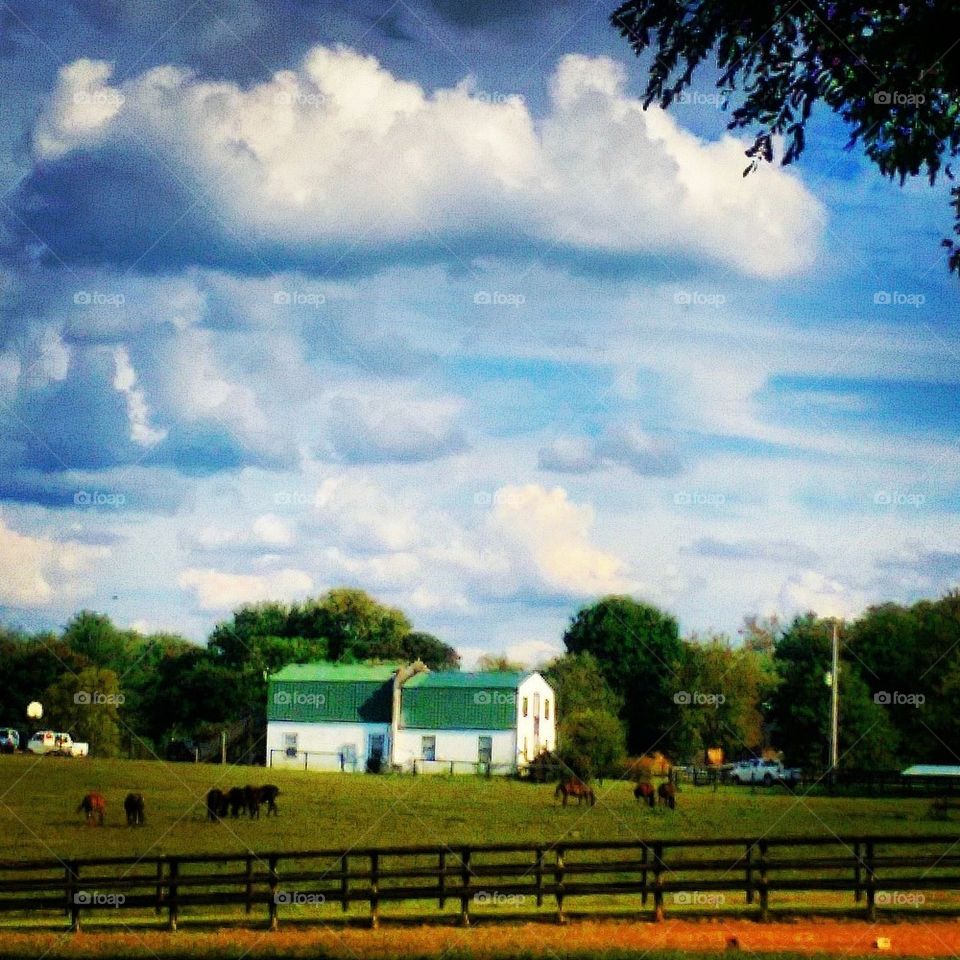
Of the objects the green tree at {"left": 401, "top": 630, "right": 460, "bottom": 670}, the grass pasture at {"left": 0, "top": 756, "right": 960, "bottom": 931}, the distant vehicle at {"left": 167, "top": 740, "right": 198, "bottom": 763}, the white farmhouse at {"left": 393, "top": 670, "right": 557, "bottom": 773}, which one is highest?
the green tree at {"left": 401, "top": 630, "right": 460, "bottom": 670}

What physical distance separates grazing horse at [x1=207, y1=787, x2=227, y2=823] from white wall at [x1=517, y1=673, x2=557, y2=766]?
26.1ft

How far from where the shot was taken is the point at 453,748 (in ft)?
112

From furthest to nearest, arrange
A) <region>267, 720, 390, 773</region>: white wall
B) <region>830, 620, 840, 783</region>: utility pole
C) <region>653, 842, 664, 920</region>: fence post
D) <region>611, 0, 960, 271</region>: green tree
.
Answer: <region>830, 620, 840, 783</region>: utility pole, <region>267, 720, 390, 773</region>: white wall, <region>653, 842, 664, 920</region>: fence post, <region>611, 0, 960, 271</region>: green tree

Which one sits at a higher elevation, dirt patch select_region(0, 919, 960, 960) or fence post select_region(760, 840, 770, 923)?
fence post select_region(760, 840, 770, 923)

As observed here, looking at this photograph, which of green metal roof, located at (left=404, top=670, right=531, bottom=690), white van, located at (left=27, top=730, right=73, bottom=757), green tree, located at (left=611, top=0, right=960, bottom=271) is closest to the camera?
green tree, located at (left=611, top=0, right=960, bottom=271)

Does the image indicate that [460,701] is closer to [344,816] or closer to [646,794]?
[344,816]

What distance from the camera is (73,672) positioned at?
3294 cm

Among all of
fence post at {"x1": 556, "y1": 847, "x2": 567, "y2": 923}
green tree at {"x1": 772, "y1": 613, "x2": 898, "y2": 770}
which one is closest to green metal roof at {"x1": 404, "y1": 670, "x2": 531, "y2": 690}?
green tree at {"x1": 772, "y1": 613, "x2": 898, "y2": 770}

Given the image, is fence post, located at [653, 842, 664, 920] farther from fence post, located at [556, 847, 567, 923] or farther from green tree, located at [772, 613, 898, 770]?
green tree, located at [772, 613, 898, 770]

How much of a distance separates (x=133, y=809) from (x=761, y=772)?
980 inches

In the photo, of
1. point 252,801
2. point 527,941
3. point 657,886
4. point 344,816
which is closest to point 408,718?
point 344,816

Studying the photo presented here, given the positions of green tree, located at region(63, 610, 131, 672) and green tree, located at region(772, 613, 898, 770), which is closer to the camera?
green tree, located at region(63, 610, 131, 672)

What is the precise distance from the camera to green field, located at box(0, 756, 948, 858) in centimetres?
2905

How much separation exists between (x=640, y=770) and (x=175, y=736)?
14.8m
